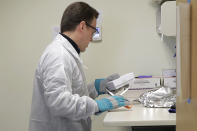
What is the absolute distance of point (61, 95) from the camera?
1.00 metres

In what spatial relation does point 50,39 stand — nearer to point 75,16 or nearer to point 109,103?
point 75,16

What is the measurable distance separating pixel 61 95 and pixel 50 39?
1.05 meters

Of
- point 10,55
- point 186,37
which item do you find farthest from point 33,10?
point 186,37

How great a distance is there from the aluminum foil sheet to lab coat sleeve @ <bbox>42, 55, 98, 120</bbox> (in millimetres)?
→ 480

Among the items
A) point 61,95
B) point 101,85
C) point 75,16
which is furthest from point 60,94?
point 101,85

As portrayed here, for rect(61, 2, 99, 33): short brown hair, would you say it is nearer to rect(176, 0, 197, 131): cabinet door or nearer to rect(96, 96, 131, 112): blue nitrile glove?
rect(96, 96, 131, 112): blue nitrile glove

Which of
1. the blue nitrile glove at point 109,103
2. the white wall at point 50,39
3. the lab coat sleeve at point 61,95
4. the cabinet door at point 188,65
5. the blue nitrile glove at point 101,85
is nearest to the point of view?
the cabinet door at point 188,65

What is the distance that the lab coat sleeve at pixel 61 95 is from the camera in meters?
1.00

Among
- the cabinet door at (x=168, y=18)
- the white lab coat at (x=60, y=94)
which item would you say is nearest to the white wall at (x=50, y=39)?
the cabinet door at (x=168, y=18)

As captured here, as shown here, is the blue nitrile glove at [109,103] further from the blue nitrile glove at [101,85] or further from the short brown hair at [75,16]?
the short brown hair at [75,16]

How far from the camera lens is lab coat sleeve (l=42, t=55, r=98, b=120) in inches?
39.4

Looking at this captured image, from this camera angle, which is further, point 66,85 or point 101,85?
point 101,85

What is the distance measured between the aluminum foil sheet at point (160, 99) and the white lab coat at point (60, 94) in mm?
415

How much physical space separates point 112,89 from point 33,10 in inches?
41.6
